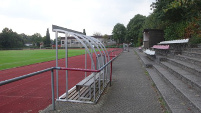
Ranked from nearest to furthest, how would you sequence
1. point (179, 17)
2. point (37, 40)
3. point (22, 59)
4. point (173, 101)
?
1. point (173, 101)
2. point (179, 17)
3. point (22, 59)
4. point (37, 40)

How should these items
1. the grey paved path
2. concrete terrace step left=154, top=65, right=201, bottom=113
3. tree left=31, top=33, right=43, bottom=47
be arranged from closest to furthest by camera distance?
concrete terrace step left=154, top=65, right=201, bottom=113
the grey paved path
tree left=31, top=33, right=43, bottom=47

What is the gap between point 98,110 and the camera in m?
3.74

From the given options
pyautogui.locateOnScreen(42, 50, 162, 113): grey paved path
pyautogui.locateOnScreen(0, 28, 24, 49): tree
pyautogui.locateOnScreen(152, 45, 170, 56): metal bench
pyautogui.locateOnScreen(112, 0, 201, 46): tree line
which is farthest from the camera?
pyautogui.locateOnScreen(0, 28, 24, 49): tree

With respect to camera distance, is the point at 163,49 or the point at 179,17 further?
the point at 179,17

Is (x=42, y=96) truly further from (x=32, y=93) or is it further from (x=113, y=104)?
(x=113, y=104)

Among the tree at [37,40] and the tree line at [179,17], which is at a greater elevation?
the tree at [37,40]

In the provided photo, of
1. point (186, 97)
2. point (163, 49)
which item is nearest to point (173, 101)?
point (186, 97)

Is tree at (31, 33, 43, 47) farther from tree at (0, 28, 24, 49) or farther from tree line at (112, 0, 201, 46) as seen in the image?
tree line at (112, 0, 201, 46)

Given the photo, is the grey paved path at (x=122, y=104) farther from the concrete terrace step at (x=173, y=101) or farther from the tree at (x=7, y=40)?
the tree at (x=7, y=40)

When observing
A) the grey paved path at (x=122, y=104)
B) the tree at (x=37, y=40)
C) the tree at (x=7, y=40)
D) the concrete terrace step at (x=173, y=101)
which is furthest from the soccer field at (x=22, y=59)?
the tree at (x=37, y=40)

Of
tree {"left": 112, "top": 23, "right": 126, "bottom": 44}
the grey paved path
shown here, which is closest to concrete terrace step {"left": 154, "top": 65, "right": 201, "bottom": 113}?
the grey paved path

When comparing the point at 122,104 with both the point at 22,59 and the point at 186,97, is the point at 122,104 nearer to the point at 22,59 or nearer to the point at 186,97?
the point at 186,97

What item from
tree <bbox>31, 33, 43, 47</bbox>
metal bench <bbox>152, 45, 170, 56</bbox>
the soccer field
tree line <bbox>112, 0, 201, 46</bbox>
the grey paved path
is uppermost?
tree <bbox>31, 33, 43, 47</bbox>

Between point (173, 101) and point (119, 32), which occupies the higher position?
point (119, 32)
